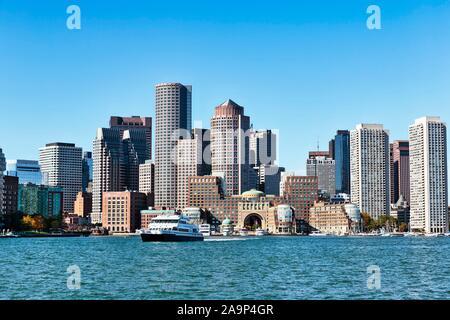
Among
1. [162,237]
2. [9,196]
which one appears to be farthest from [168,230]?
[9,196]

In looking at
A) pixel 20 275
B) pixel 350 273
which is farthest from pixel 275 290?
pixel 20 275

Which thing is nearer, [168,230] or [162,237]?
[162,237]

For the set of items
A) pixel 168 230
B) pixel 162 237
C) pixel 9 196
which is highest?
pixel 9 196

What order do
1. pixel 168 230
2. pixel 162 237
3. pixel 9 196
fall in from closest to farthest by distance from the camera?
pixel 162 237 < pixel 168 230 < pixel 9 196

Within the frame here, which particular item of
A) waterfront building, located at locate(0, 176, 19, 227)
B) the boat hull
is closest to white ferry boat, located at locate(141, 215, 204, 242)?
the boat hull

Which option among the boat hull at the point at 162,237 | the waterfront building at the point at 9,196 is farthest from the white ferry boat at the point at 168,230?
the waterfront building at the point at 9,196

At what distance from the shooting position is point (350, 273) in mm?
40500

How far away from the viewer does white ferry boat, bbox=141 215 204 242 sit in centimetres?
10912

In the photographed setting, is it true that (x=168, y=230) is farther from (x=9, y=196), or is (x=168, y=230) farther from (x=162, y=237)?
(x=9, y=196)

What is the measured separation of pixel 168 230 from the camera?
109375 mm

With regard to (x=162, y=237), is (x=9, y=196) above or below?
above

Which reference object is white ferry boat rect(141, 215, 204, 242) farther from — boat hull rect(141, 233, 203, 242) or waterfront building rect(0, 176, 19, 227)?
waterfront building rect(0, 176, 19, 227)
